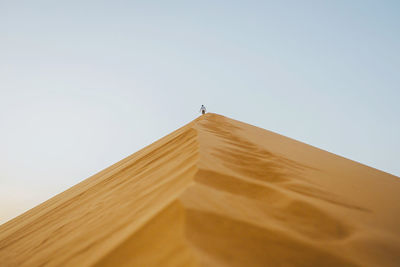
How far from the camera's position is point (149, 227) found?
3.16 ft

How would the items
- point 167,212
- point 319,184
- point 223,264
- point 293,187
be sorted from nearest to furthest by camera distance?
point 223,264 < point 167,212 < point 293,187 < point 319,184

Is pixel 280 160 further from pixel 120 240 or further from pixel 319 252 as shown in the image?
pixel 120 240

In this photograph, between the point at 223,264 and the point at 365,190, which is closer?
the point at 223,264

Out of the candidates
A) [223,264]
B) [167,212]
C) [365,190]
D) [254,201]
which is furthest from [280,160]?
[223,264]

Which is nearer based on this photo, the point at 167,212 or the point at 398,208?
the point at 167,212

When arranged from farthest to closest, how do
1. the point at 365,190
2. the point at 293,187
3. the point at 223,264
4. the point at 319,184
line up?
1. the point at 365,190
2. the point at 319,184
3. the point at 293,187
4. the point at 223,264

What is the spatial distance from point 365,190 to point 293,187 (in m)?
0.70

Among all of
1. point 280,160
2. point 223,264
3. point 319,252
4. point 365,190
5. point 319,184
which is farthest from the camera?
point 280,160

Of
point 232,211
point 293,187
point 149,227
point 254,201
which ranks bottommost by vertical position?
point 149,227

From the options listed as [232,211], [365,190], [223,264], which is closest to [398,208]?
[365,190]

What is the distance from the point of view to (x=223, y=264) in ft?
2.41

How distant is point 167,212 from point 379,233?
2.70 ft

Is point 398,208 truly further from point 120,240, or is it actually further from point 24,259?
point 24,259

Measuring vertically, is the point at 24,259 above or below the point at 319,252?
below
